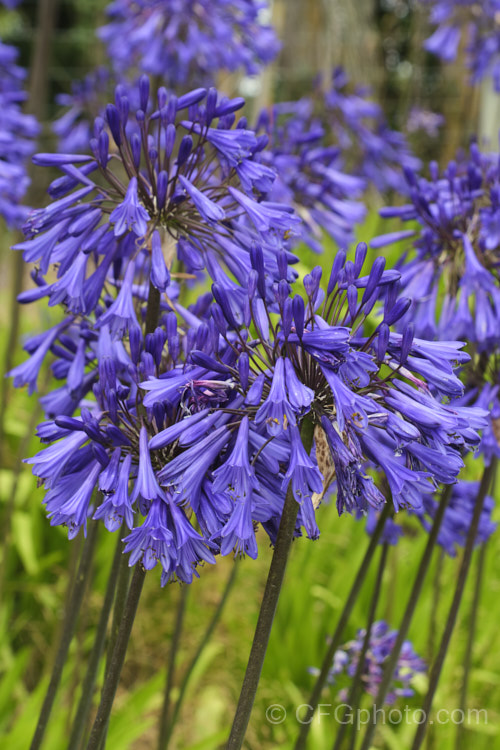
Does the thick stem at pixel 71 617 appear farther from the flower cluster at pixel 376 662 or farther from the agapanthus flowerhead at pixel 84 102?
the agapanthus flowerhead at pixel 84 102

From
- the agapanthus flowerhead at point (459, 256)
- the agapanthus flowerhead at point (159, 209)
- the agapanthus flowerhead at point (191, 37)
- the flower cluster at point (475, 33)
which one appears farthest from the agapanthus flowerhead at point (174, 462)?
the flower cluster at point (475, 33)

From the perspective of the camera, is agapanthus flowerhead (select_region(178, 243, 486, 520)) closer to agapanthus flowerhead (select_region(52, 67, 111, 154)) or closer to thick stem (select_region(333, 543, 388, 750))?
thick stem (select_region(333, 543, 388, 750))

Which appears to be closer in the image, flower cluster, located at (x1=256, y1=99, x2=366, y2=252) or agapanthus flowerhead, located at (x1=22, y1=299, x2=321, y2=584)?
agapanthus flowerhead, located at (x1=22, y1=299, x2=321, y2=584)

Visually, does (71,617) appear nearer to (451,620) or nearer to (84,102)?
(451,620)

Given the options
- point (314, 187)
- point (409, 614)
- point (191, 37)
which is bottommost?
point (409, 614)

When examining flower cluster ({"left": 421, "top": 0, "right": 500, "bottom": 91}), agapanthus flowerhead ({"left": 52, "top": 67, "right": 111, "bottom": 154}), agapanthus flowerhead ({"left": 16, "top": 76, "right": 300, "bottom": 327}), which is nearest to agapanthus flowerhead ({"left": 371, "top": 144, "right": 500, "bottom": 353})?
agapanthus flowerhead ({"left": 16, "top": 76, "right": 300, "bottom": 327})

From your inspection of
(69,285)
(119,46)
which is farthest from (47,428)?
(119,46)

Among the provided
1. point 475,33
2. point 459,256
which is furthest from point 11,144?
point 475,33
